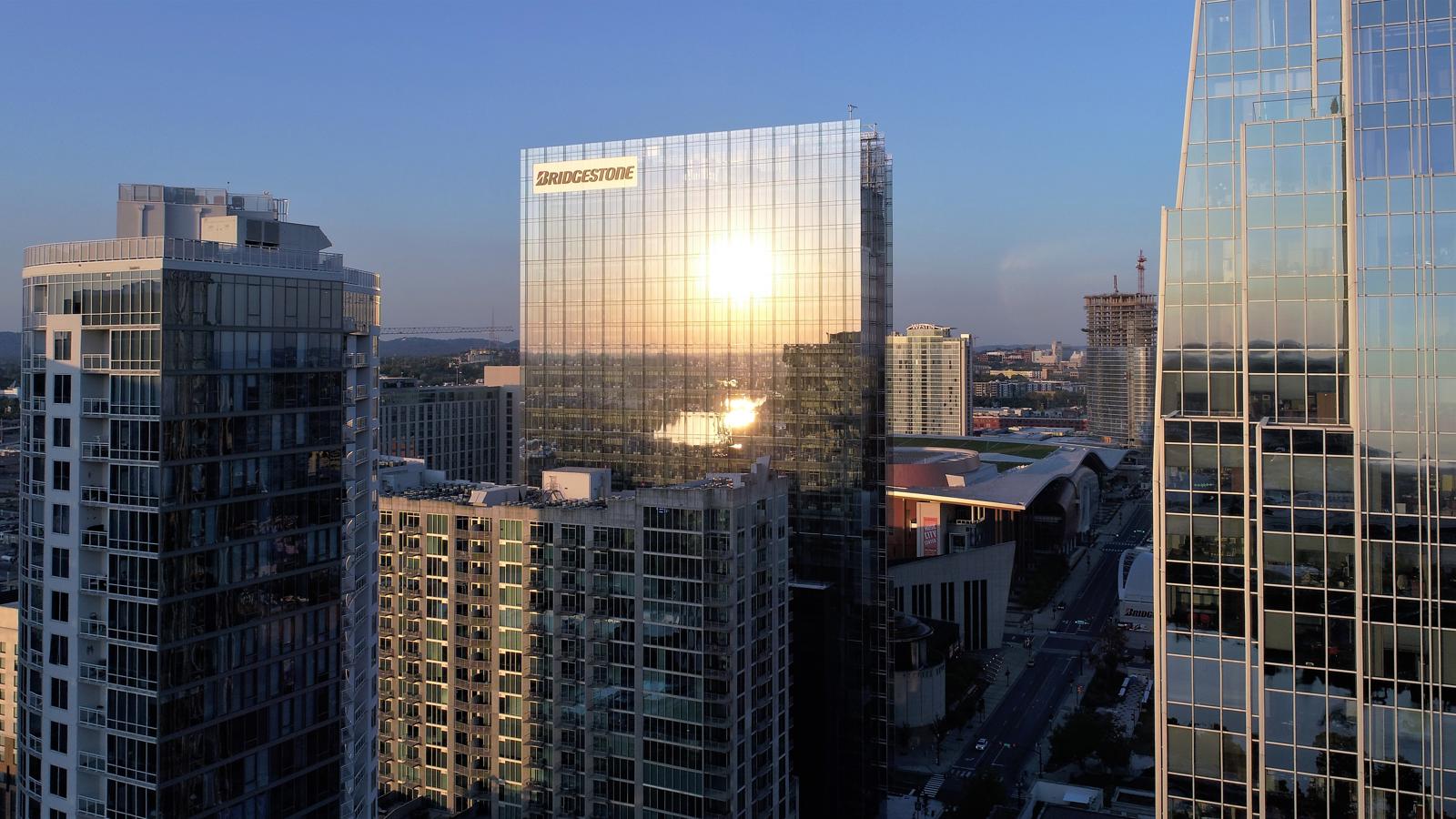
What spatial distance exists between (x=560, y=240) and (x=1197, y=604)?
224 ft

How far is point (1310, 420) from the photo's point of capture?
130 feet

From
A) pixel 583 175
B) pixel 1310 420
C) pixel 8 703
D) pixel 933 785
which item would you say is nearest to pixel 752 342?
pixel 583 175

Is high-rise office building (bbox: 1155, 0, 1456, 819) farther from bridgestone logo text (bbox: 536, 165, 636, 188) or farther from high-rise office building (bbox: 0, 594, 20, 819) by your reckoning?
high-rise office building (bbox: 0, 594, 20, 819)

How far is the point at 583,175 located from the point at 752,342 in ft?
75.5

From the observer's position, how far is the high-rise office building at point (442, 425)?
171 meters

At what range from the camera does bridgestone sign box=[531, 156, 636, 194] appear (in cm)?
9281

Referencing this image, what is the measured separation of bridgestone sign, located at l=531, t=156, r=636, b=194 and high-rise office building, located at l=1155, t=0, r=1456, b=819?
58.6 meters

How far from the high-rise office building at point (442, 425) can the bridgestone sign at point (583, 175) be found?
253 ft

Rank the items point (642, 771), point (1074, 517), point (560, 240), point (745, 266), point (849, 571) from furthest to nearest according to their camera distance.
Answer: point (1074, 517) < point (560, 240) < point (745, 266) < point (849, 571) < point (642, 771)

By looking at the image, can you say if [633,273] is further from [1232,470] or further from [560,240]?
[1232,470]

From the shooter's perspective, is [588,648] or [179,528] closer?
[179,528]

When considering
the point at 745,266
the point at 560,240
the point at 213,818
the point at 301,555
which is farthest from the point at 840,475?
the point at 213,818

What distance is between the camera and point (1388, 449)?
38.4 meters

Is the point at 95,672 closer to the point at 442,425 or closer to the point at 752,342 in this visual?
the point at 752,342
